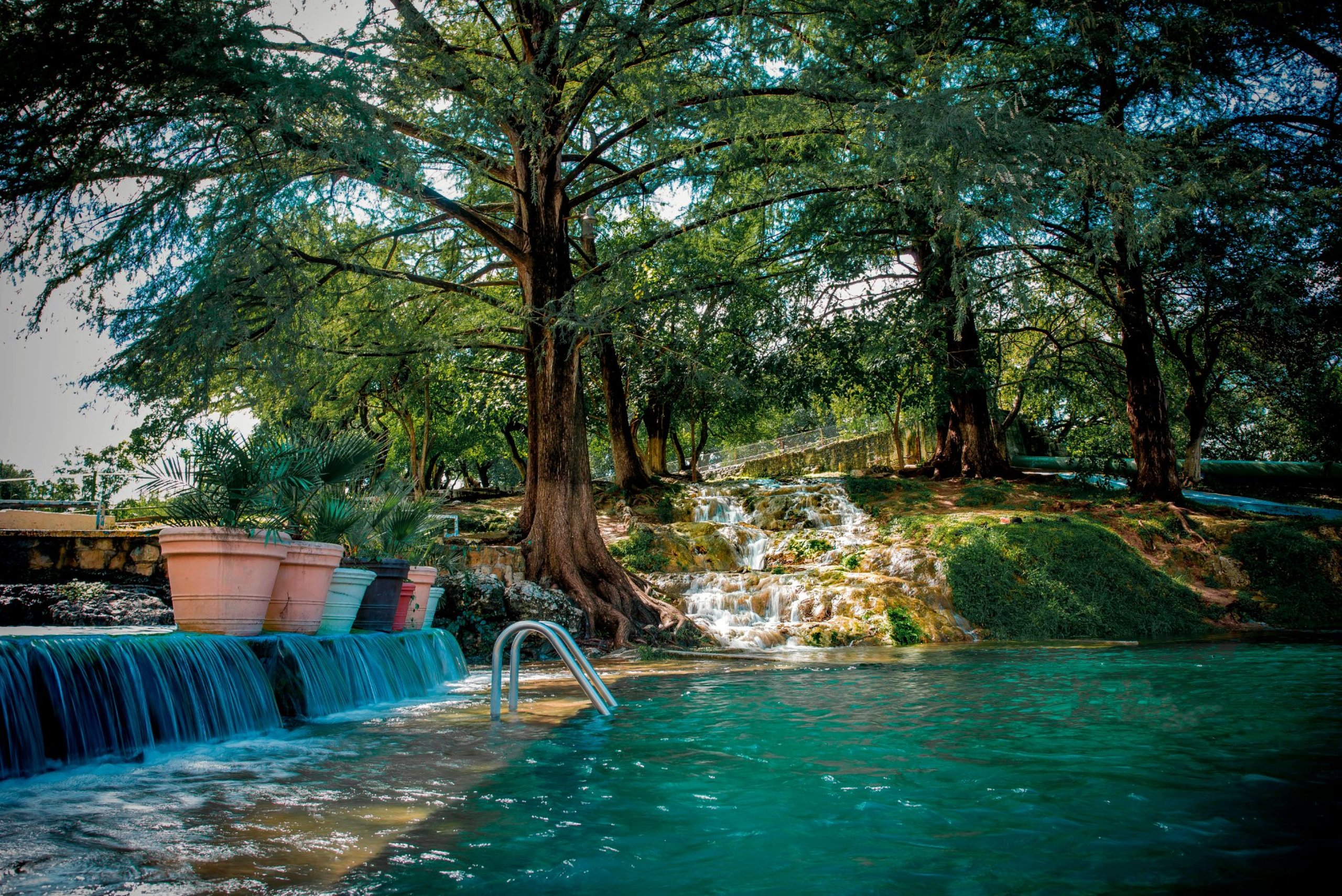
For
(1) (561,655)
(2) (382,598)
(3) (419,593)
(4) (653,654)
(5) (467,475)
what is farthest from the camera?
(5) (467,475)

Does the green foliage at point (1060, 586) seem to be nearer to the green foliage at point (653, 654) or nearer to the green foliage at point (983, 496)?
the green foliage at point (983, 496)

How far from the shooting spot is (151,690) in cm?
475

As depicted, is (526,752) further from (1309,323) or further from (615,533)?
(1309,323)

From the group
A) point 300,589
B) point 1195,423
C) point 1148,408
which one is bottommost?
point 300,589

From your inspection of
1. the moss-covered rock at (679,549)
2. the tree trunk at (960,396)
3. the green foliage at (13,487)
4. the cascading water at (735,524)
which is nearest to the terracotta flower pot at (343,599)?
the moss-covered rock at (679,549)

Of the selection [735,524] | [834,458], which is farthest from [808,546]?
[834,458]

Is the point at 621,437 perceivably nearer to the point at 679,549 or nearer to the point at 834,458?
the point at 679,549

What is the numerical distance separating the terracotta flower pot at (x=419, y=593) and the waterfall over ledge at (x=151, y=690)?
2133 millimetres

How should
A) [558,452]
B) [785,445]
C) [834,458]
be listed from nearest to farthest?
[558,452], [834,458], [785,445]

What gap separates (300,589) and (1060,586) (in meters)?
11.4

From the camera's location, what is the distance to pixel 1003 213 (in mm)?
8031

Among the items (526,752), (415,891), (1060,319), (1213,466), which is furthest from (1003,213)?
(1213,466)

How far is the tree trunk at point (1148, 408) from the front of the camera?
53.3ft

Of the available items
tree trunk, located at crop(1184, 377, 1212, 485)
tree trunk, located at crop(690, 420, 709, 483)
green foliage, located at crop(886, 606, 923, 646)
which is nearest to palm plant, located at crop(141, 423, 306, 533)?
green foliage, located at crop(886, 606, 923, 646)
